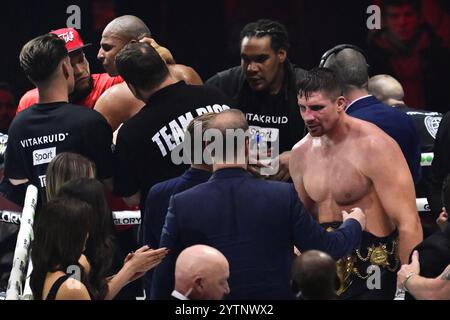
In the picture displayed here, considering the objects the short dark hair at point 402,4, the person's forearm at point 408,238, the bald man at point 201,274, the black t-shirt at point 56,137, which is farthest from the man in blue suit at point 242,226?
the short dark hair at point 402,4

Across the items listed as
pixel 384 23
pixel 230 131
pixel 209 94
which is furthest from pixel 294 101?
pixel 384 23

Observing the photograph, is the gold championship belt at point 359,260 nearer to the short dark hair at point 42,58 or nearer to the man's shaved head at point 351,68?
the man's shaved head at point 351,68

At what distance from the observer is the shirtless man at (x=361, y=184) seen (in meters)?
5.00

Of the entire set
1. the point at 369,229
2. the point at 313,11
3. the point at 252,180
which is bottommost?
the point at 369,229

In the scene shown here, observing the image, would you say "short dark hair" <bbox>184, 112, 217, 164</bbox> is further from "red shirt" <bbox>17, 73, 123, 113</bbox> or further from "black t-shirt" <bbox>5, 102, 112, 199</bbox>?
"red shirt" <bbox>17, 73, 123, 113</bbox>

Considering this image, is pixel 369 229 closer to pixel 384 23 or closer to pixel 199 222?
pixel 199 222

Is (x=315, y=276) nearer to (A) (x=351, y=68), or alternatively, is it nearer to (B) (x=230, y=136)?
(B) (x=230, y=136)

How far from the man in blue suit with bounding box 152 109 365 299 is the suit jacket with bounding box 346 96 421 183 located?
1.17 metres

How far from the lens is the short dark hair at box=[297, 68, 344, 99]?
16.8 ft

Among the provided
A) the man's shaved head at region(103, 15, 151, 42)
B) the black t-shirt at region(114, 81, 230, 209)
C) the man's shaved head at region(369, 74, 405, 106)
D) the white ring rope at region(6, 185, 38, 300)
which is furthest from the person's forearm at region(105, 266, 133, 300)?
Answer: the man's shaved head at region(369, 74, 405, 106)

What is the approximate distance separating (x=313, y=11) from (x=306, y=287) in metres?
4.39

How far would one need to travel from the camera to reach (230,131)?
14.0 feet

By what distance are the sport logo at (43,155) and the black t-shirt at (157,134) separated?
11.2 inches

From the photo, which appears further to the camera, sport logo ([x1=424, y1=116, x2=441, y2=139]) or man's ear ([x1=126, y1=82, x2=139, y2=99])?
sport logo ([x1=424, y1=116, x2=441, y2=139])
